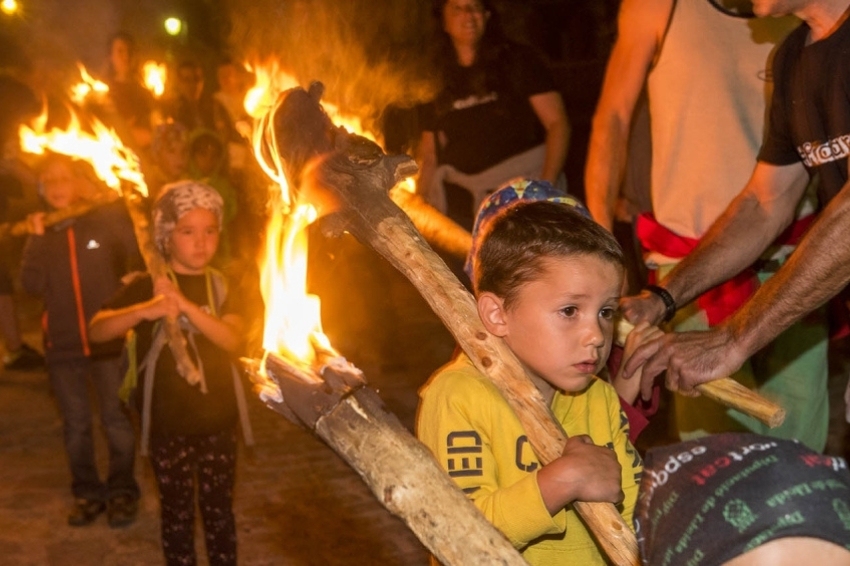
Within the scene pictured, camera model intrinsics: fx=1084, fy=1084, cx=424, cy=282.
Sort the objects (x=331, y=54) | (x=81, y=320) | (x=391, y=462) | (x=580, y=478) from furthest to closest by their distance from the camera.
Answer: (x=81, y=320)
(x=331, y=54)
(x=580, y=478)
(x=391, y=462)

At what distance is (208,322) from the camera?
491 cm

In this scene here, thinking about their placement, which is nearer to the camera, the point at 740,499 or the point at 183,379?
the point at 740,499

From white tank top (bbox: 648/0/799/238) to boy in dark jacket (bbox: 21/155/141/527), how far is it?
334 centimetres

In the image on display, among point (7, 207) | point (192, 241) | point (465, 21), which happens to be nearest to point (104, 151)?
point (192, 241)

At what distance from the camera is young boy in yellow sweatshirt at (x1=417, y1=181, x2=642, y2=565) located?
2.79m

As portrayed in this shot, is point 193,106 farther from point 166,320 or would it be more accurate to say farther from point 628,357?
point 628,357

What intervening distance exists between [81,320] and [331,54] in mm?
2318

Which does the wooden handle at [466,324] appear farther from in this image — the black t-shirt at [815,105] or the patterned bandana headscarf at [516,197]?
the black t-shirt at [815,105]

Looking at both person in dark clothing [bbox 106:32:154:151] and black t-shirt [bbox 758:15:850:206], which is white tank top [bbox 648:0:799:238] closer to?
black t-shirt [bbox 758:15:850:206]

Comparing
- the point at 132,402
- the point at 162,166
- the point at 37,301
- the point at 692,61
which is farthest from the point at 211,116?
the point at 692,61

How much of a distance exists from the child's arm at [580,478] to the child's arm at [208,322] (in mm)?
2632

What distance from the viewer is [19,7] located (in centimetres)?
1374

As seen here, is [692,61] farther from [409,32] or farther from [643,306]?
[409,32]

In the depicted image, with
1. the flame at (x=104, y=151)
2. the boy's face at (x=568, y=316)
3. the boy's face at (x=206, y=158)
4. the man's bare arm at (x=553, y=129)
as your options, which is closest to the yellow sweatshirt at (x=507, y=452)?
the boy's face at (x=568, y=316)
